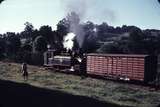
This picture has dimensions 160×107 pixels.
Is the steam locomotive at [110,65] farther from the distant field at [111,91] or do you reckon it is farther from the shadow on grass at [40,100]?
the shadow on grass at [40,100]

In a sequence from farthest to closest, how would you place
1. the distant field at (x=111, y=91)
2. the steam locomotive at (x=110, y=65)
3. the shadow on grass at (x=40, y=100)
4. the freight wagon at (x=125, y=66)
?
the steam locomotive at (x=110, y=65) → the freight wagon at (x=125, y=66) → the distant field at (x=111, y=91) → the shadow on grass at (x=40, y=100)

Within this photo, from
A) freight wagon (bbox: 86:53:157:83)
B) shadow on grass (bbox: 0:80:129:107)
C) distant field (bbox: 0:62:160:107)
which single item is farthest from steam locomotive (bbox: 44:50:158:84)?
shadow on grass (bbox: 0:80:129:107)

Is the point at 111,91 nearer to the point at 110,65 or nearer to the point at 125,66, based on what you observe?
the point at 125,66

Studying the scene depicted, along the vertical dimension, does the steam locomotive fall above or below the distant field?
above

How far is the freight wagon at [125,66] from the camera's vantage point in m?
27.0

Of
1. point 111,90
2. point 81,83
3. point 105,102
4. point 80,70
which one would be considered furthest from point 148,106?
point 80,70

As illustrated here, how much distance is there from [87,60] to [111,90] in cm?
972

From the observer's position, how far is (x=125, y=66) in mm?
28328

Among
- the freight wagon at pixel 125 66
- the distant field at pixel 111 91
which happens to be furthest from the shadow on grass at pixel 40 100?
the freight wagon at pixel 125 66

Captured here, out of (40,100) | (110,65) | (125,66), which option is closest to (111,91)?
(125,66)

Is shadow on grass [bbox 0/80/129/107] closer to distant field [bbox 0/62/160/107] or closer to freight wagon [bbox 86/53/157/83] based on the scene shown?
distant field [bbox 0/62/160/107]

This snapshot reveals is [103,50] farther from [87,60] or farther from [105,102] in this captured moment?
[105,102]

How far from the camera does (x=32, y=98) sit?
58.1 ft

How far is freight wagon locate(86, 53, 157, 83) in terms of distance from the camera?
1063 inches
